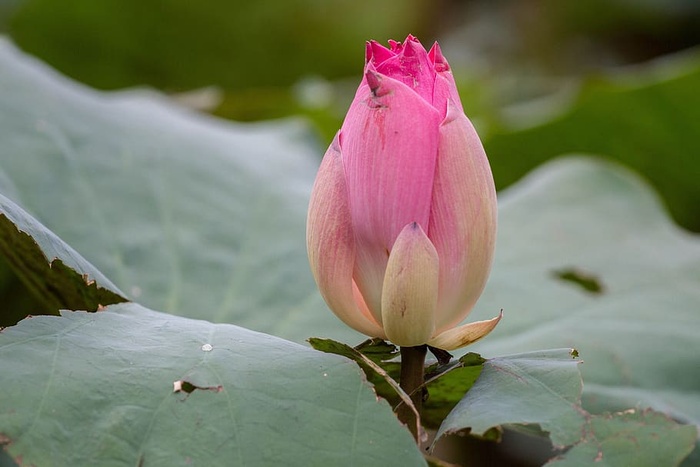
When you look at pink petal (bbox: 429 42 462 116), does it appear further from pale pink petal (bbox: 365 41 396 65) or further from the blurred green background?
the blurred green background

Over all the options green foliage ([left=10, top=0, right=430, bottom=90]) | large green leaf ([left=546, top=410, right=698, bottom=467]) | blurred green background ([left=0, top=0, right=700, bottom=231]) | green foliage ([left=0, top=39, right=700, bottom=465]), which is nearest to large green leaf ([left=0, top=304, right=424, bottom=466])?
green foliage ([left=0, top=39, right=700, bottom=465])

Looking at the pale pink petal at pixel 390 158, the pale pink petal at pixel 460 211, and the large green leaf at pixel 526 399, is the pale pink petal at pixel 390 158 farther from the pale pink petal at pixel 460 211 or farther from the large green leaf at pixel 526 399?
the large green leaf at pixel 526 399

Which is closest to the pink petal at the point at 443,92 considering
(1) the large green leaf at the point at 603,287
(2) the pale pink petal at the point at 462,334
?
(2) the pale pink petal at the point at 462,334

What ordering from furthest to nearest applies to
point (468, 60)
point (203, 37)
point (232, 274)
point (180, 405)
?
point (468, 60), point (203, 37), point (232, 274), point (180, 405)

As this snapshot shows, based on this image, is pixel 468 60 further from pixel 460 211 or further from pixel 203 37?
pixel 460 211

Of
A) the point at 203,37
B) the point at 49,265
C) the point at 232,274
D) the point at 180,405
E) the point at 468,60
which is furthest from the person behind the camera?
the point at 468,60

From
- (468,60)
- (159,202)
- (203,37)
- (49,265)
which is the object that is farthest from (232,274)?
(468,60)
